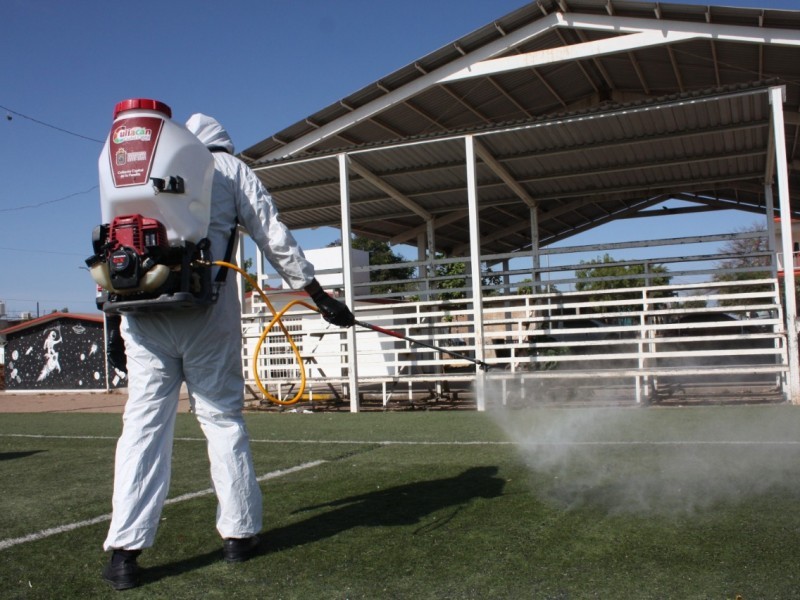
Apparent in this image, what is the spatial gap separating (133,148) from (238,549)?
1.89 m

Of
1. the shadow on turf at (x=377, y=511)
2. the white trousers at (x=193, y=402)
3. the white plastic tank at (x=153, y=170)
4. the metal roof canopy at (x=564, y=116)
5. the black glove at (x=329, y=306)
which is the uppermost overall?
the metal roof canopy at (x=564, y=116)

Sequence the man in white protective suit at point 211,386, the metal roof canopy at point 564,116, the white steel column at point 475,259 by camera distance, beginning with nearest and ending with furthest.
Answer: the man in white protective suit at point 211,386 → the metal roof canopy at point 564,116 → the white steel column at point 475,259

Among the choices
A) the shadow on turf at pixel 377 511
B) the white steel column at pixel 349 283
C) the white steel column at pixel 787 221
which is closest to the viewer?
the shadow on turf at pixel 377 511

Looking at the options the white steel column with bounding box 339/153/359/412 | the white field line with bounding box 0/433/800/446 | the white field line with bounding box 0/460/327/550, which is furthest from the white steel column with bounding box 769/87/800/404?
the white field line with bounding box 0/460/327/550

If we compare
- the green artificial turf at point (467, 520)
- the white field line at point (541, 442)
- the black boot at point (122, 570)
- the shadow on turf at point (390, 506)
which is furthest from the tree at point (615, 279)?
the black boot at point (122, 570)

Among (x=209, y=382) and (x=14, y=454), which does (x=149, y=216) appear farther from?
(x=14, y=454)

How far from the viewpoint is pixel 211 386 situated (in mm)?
3490

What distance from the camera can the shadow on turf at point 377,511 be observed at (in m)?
3.47

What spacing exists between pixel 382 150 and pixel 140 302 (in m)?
10.2

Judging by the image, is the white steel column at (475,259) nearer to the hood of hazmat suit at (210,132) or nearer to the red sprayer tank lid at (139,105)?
the hood of hazmat suit at (210,132)

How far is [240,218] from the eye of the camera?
3693 mm

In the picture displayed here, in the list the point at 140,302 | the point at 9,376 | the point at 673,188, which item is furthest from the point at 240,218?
the point at 9,376

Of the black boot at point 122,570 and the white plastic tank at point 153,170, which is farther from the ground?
the white plastic tank at point 153,170

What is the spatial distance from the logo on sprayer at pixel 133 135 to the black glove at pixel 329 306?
1032 millimetres
